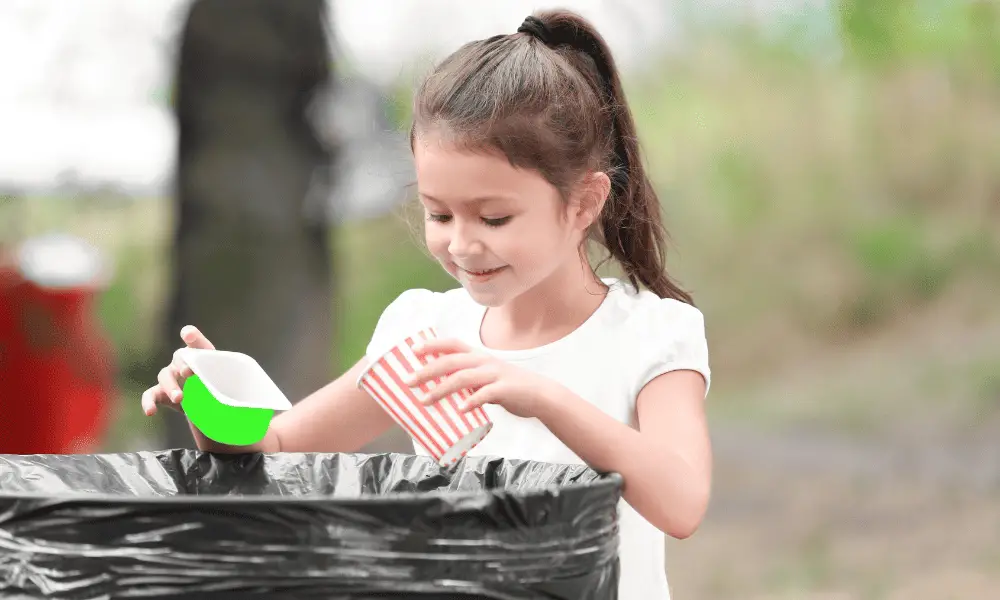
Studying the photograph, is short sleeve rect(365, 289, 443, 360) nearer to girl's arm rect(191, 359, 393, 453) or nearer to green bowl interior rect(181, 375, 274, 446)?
girl's arm rect(191, 359, 393, 453)

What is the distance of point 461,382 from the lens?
3.14 feet

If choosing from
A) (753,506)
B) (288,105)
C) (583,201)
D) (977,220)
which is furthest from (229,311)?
(977,220)

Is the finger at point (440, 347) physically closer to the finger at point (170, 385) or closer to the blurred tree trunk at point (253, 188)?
the finger at point (170, 385)

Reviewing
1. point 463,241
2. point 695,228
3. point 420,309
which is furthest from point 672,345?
point 695,228

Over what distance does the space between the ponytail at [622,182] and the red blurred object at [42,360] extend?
1988 millimetres

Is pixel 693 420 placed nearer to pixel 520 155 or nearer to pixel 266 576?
pixel 520 155

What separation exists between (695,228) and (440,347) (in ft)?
9.17

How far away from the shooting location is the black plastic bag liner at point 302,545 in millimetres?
809

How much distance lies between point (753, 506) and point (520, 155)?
2.93 m

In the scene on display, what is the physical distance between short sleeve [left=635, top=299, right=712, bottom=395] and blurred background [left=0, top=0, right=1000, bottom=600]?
1737 millimetres

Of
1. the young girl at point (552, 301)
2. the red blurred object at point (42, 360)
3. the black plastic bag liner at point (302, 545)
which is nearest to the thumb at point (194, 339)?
the young girl at point (552, 301)

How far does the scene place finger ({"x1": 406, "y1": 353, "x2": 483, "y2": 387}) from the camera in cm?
96

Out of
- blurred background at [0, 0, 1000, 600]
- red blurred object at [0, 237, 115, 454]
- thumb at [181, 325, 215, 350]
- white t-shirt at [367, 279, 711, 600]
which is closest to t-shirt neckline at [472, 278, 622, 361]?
white t-shirt at [367, 279, 711, 600]

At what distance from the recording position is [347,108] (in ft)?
10.1
